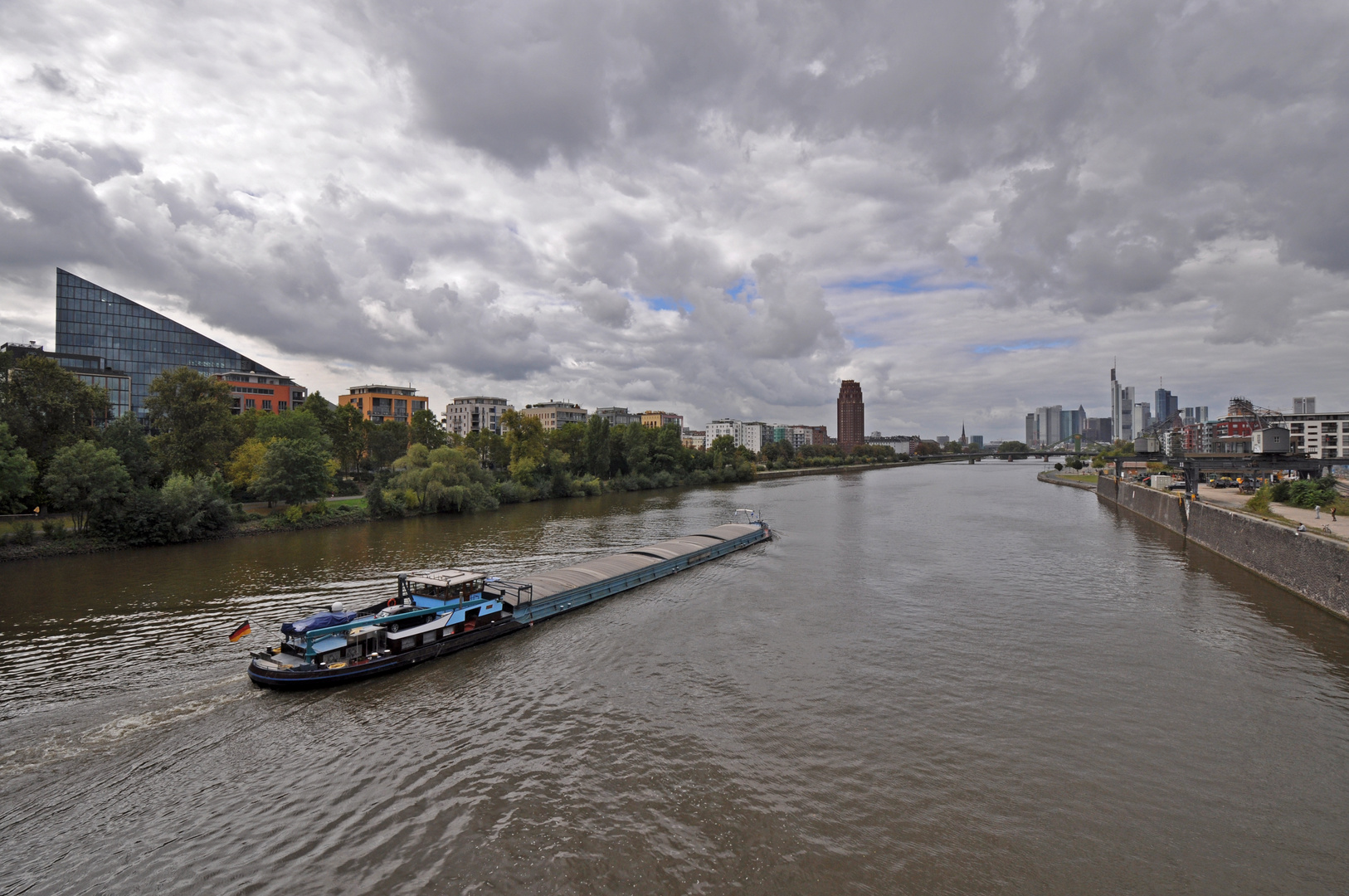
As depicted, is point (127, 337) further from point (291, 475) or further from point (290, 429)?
point (291, 475)

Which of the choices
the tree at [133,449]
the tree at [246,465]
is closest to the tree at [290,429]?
the tree at [246,465]

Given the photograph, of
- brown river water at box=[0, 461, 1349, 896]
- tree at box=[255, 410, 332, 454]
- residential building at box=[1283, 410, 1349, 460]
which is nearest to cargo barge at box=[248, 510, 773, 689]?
brown river water at box=[0, 461, 1349, 896]

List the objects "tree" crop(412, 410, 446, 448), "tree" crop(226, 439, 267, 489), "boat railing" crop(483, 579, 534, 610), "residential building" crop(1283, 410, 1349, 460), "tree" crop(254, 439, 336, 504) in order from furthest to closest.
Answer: "residential building" crop(1283, 410, 1349, 460), "tree" crop(412, 410, 446, 448), "tree" crop(226, 439, 267, 489), "tree" crop(254, 439, 336, 504), "boat railing" crop(483, 579, 534, 610)

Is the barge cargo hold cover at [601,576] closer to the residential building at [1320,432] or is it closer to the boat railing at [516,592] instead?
the boat railing at [516,592]

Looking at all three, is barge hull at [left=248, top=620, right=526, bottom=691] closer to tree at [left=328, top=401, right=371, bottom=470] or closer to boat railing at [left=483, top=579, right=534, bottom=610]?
boat railing at [left=483, top=579, right=534, bottom=610]

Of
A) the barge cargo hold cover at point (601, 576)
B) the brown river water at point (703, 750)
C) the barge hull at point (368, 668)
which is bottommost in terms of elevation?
the brown river water at point (703, 750)

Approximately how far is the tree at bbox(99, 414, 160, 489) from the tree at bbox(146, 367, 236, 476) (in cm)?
301

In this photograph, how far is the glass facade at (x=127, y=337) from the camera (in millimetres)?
104500

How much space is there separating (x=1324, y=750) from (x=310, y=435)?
84196 millimetres

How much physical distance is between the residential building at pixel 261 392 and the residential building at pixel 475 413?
187 ft

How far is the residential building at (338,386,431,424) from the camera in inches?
5615

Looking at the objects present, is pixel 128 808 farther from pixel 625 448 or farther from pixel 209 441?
pixel 625 448

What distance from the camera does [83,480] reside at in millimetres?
40219

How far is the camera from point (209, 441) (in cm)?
5781
